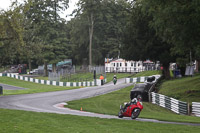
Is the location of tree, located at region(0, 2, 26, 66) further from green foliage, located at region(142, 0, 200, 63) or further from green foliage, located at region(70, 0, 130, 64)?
green foliage, located at region(70, 0, 130, 64)

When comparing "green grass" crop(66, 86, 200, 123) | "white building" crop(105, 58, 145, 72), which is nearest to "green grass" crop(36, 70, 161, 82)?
"white building" crop(105, 58, 145, 72)

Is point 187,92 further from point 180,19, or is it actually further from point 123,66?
point 123,66

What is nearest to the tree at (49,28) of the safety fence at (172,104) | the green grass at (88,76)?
the green grass at (88,76)

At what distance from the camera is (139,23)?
44.5m

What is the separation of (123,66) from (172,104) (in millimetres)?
46607

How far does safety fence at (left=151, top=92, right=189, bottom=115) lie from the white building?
39.8 m

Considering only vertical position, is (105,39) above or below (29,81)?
above

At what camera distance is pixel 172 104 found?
84.6ft

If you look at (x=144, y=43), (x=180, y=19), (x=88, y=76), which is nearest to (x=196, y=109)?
(x=180, y=19)

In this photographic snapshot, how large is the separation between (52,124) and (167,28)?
13.7 metres

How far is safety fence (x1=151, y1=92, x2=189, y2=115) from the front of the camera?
2394 cm

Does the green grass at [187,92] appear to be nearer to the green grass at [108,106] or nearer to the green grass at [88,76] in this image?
the green grass at [108,106]

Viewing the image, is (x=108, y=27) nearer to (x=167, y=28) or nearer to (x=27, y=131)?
(x=167, y=28)

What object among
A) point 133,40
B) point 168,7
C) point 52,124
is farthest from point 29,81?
point 52,124
